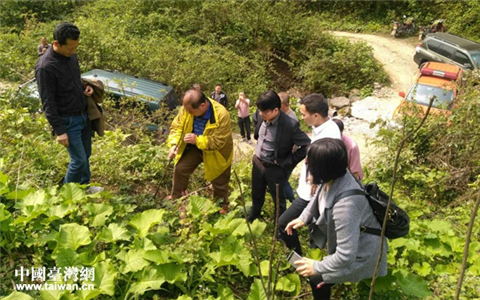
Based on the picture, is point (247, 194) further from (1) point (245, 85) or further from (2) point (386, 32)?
(2) point (386, 32)

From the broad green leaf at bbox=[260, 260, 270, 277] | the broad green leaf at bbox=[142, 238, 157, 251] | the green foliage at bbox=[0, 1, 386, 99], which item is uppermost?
the broad green leaf at bbox=[142, 238, 157, 251]

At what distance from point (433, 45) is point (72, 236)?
14353 mm

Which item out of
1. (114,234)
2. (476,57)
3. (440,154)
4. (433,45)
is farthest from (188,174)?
(433,45)

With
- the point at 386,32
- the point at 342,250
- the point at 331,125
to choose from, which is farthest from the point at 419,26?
the point at 342,250

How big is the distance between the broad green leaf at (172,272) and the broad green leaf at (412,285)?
1.69 m

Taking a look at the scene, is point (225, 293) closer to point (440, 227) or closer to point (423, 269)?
point (423, 269)

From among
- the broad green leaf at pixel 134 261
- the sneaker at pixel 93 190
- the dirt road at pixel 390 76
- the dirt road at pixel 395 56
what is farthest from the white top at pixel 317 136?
the dirt road at pixel 395 56

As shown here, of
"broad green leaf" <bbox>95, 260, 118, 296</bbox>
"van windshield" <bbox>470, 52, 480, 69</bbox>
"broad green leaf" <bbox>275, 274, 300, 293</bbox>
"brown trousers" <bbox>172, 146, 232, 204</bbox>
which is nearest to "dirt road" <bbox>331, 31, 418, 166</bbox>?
"van windshield" <bbox>470, 52, 480, 69</bbox>

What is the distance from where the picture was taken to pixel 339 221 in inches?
91.4

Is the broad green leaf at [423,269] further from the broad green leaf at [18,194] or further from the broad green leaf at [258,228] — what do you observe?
the broad green leaf at [18,194]

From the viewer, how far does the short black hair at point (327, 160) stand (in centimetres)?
234

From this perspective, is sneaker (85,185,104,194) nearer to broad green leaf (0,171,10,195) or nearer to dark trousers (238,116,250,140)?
broad green leaf (0,171,10,195)

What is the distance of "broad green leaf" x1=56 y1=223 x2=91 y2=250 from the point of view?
3041mm

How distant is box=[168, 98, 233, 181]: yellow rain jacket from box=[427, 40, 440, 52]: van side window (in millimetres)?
12434
